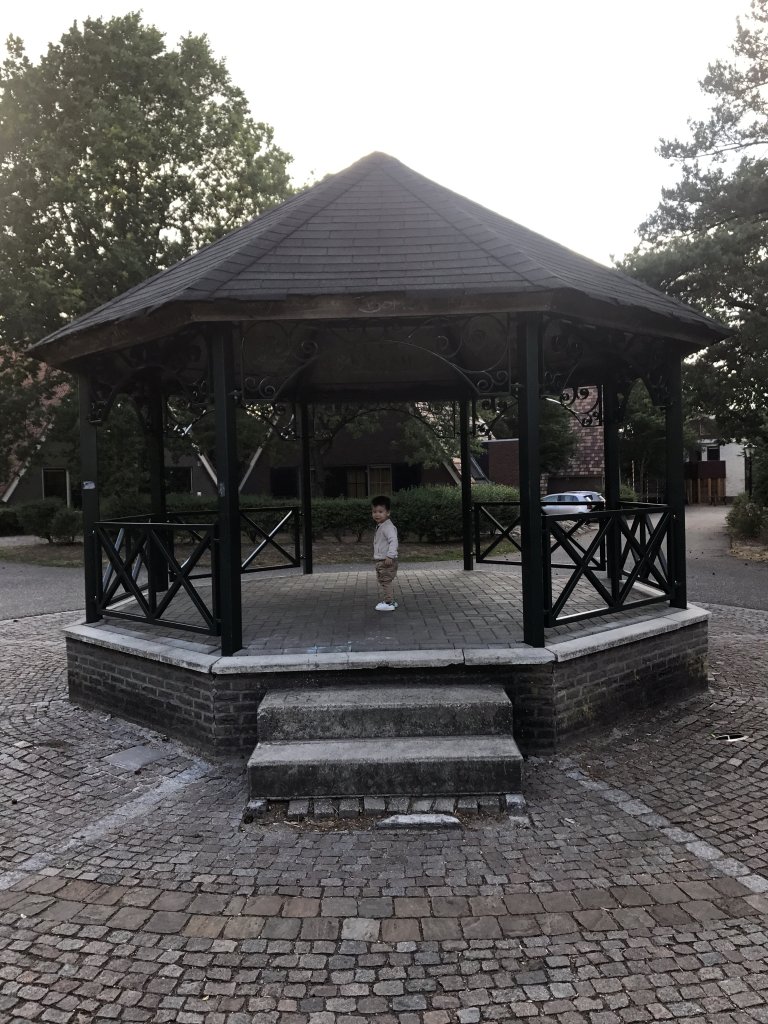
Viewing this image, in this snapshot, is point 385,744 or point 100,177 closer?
point 385,744

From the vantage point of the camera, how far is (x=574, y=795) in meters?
4.62

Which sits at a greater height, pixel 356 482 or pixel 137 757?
pixel 356 482

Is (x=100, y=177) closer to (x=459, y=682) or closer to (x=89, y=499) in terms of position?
(x=89, y=499)

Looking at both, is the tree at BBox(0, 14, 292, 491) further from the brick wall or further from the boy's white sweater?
the brick wall

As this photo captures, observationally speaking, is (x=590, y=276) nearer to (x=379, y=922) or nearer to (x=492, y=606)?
(x=492, y=606)

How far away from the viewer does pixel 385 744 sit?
472 cm

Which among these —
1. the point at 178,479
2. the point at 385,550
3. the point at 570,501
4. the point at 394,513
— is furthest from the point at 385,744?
the point at 570,501

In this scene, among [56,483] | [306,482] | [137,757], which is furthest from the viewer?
[56,483]

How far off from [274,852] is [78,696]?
140 inches

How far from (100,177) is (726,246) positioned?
48.4ft

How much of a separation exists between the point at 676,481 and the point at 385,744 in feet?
13.6

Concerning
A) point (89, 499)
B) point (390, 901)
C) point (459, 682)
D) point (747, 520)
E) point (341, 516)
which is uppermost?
point (89, 499)

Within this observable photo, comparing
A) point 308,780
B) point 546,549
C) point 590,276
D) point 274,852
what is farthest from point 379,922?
point 590,276

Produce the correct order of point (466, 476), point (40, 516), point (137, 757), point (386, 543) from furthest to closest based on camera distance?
point (40, 516) → point (466, 476) → point (386, 543) → point (137, 757)
